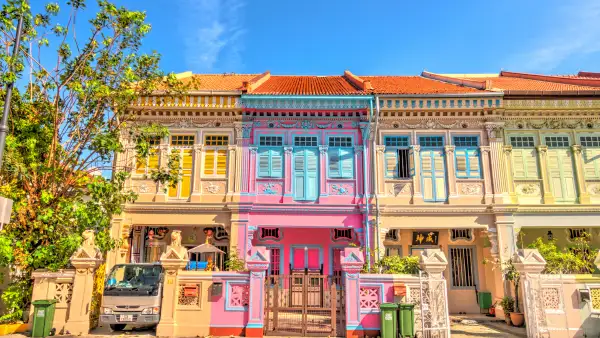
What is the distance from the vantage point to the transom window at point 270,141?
53.1 ft

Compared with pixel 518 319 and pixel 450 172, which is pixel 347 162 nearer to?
pixel 450 172

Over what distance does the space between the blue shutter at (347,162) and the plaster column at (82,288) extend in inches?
338

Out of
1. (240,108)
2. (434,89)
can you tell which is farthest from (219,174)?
(434,89)

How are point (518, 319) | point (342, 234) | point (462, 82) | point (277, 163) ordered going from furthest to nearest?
point (462, 82) < point (342, 234) < point (277, 163) < point (518, 319)

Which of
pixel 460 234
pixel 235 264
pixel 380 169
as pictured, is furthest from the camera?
pixel 460 234

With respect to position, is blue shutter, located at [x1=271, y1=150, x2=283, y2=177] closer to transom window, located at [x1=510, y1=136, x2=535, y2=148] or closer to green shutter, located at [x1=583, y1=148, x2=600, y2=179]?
transom window, located at [x1=510, y1=136, x2=535, y2=148]

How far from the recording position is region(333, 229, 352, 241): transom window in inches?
651

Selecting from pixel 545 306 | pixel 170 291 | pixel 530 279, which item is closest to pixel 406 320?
pixel 530 279

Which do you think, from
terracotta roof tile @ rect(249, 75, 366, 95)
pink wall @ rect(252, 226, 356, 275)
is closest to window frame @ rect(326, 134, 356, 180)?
terracotta roof tile @ rect(249, 75, 366, 95)

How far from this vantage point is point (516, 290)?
13352 mm

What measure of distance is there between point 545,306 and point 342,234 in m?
7.58

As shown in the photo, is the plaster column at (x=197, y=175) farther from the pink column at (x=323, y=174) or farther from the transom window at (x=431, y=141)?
the transom window at (x=431, y=141)

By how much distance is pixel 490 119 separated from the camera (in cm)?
1603

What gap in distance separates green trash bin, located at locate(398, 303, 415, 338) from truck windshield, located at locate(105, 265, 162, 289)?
6.04m
